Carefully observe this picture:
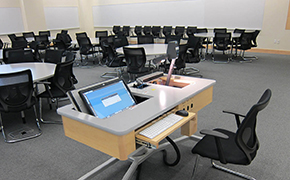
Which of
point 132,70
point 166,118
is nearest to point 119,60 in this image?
point 132,70

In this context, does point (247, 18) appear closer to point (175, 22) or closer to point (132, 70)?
point (175, 22)

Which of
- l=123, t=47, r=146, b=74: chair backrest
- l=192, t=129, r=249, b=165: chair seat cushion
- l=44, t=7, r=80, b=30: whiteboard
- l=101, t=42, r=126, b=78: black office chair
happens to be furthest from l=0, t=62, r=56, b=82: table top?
l=44, t=7, r=80, b=30: whiteboard

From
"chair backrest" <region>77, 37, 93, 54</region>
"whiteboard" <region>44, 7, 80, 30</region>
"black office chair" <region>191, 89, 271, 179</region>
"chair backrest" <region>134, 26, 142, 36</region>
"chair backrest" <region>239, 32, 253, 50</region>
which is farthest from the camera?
"whiteboard" <region>44, 7, 80, 30</region>

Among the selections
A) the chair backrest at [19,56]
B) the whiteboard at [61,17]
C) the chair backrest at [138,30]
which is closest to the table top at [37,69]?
the chair backrest at [19,56]

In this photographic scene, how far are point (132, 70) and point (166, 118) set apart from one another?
133 inches

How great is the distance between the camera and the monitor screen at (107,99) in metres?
1.97

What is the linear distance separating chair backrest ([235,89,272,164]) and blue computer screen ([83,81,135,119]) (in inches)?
36.9

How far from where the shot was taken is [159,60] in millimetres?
2357

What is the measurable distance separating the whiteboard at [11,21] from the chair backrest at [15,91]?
9.49 metres

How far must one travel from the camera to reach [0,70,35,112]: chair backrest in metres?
3.14

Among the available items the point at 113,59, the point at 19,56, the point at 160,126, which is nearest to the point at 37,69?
the point at 19,56

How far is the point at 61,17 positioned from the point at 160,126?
42.5ft

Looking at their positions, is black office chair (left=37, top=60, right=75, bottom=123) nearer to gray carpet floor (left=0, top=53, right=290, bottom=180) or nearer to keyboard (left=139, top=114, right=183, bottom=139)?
gray carpet floor (left=0, top=53, right=290, bottom=180)

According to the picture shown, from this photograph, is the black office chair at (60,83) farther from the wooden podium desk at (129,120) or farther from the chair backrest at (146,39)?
the chair backrest at (146,39)
